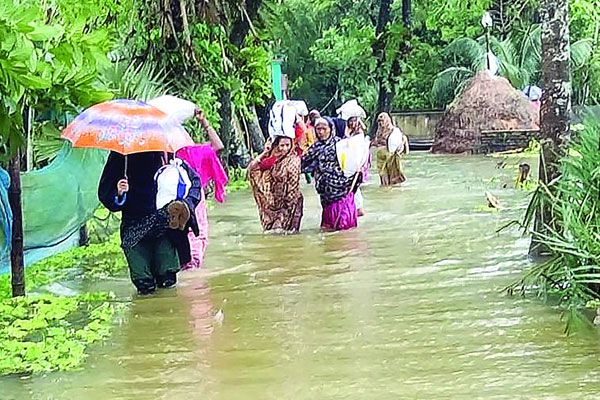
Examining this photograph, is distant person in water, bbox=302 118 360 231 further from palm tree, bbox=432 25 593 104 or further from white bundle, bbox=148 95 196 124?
palm tree, bbox=432 25 593 104

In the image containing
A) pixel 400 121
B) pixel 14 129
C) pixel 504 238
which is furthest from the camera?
pixel 400 121

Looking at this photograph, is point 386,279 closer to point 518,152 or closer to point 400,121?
point 518,152

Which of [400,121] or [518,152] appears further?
[400,121]

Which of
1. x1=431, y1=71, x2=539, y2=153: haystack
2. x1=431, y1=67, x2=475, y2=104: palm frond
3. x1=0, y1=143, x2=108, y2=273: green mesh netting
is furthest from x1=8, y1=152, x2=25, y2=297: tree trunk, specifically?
x1=431, y1=67, x2=475, y2=104: palm frond

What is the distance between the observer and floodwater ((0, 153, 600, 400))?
19.3 feet

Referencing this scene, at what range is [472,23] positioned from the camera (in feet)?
114

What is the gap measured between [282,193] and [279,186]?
96 millimetres

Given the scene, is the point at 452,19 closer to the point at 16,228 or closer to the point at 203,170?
the point at 203,170

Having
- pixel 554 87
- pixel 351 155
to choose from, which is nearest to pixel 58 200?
pixel 351 155

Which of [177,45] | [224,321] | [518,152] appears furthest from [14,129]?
[518,152]

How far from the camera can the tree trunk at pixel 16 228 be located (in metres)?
8.12

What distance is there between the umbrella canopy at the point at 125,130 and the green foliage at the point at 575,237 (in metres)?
3.13

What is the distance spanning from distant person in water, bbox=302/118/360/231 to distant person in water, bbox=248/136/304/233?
10.4 inches

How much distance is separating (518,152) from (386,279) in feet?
58.9
